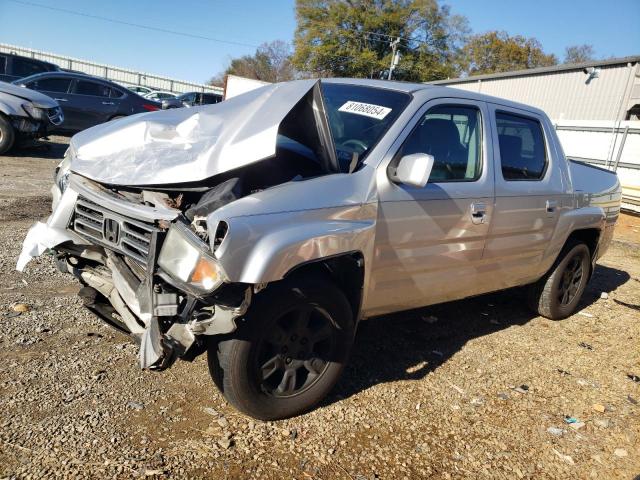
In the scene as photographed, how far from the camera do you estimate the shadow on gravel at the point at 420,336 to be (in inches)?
140

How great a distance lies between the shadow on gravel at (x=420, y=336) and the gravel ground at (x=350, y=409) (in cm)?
2

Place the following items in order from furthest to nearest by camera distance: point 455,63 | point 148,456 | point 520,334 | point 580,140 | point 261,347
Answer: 1. point 455,63
2. point 580,140
3. point 520,334
4. point 261,347
5. point 148,456

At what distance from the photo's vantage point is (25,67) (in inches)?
579

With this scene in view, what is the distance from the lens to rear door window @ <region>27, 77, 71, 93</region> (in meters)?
12.8

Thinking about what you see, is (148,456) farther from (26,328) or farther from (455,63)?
(455,63)

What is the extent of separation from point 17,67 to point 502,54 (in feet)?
170

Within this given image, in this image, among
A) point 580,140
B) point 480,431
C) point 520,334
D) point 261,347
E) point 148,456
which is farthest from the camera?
point 580,140

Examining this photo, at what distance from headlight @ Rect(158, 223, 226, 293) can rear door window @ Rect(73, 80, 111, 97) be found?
12.8m

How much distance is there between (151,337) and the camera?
239 cm

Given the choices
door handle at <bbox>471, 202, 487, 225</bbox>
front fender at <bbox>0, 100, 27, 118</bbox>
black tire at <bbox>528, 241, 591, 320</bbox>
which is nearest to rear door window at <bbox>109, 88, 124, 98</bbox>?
front fender at <bbox>0, 100, 27, 118</bbox>

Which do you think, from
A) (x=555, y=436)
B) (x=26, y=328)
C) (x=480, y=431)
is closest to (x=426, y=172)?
(x=480, y=431)

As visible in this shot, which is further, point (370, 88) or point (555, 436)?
point (370, 88)

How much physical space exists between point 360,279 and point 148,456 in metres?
1.42

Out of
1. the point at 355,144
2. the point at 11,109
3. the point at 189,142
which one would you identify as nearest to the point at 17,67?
the point at 11,109
